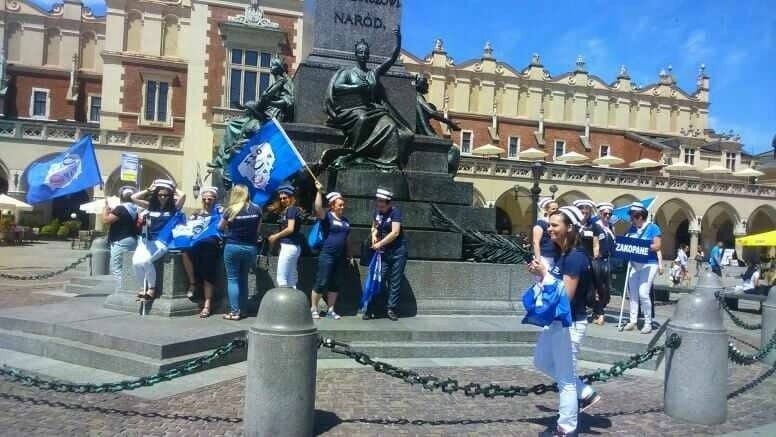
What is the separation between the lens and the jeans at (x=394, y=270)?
7.46 meters

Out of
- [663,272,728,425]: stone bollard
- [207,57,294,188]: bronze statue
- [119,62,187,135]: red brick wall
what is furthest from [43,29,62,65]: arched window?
[663,272,728,425]: stone bollard

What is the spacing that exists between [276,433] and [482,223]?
5719 millimetres

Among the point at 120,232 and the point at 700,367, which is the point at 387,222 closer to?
the point at 700,367

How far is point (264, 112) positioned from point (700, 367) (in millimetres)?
7230

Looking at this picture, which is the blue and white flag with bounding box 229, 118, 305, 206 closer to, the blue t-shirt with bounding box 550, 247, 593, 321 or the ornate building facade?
the blue t-shirt with bounding box 550, 247, 593, 321

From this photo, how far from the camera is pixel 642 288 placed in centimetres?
812

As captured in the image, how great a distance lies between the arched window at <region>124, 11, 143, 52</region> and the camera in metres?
40.9

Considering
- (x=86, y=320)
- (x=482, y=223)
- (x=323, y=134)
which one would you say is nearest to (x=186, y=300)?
(x=86, y=320)

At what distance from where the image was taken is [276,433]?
4.16 meters

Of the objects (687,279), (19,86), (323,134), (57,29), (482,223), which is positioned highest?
(57,29)

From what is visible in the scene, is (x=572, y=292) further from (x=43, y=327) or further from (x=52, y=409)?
(x=43, y=327)

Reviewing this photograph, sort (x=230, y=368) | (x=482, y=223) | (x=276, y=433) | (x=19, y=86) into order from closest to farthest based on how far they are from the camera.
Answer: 1. (x=276, y=433)
2. (x=230, y=368)
3. (x=482, y=223)
4. (x=19, y=86)

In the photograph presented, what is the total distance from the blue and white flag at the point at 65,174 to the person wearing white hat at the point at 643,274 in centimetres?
853

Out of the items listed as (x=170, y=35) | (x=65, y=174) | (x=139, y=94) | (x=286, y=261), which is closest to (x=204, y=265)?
(x=286, y=261)
